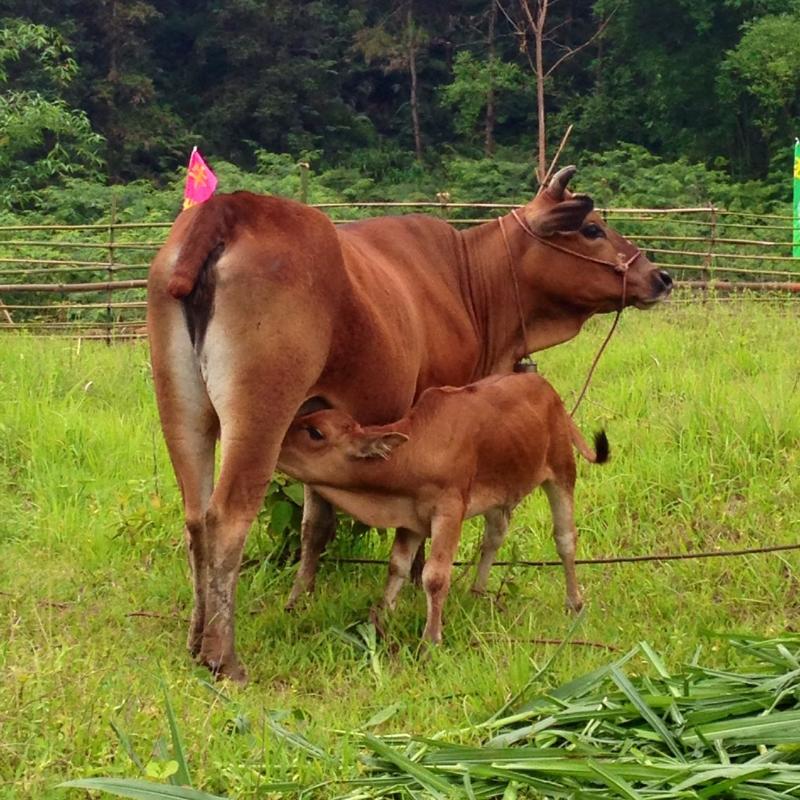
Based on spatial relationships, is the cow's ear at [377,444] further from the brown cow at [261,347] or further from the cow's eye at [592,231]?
the cow's eye at [592,231]

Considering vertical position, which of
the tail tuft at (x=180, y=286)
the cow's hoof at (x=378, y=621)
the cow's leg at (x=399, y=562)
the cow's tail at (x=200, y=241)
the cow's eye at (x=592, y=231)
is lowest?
the cow's hoof at (x=378, y=621)

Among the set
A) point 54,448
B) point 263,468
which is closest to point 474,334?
point 263,468

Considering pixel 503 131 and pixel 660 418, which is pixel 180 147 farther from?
pixel 660 418

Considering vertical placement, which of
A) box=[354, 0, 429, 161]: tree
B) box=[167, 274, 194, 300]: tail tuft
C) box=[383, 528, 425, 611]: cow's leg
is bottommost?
box=[383, 528, 425, 611]: cow's leg

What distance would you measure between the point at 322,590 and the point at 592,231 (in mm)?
2115

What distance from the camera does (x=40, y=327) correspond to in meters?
14.1

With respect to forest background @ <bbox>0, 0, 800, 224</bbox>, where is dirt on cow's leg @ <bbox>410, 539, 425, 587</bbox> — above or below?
below

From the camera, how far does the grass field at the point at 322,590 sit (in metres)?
3.59

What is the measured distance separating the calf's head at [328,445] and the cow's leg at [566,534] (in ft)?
3.35

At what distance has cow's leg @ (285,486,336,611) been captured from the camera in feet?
16.4

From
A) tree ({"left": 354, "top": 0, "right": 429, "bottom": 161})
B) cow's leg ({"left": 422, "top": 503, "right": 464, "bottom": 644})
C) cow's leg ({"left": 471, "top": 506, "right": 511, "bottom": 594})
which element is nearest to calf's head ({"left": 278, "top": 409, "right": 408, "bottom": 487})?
cow's leg ({"left": 422, "top": 503, "right": 464, "bottom": 644})

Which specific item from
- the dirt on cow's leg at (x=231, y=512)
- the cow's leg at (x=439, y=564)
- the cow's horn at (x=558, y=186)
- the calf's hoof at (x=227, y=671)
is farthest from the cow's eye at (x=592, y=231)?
the calf's hoof at (x=227, y=671)

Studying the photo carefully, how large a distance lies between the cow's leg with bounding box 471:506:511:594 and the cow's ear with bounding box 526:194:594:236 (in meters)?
1.43

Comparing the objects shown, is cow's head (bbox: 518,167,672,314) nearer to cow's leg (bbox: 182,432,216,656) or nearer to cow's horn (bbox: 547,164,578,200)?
cow's horn (bbox: 547,164,578,200)
